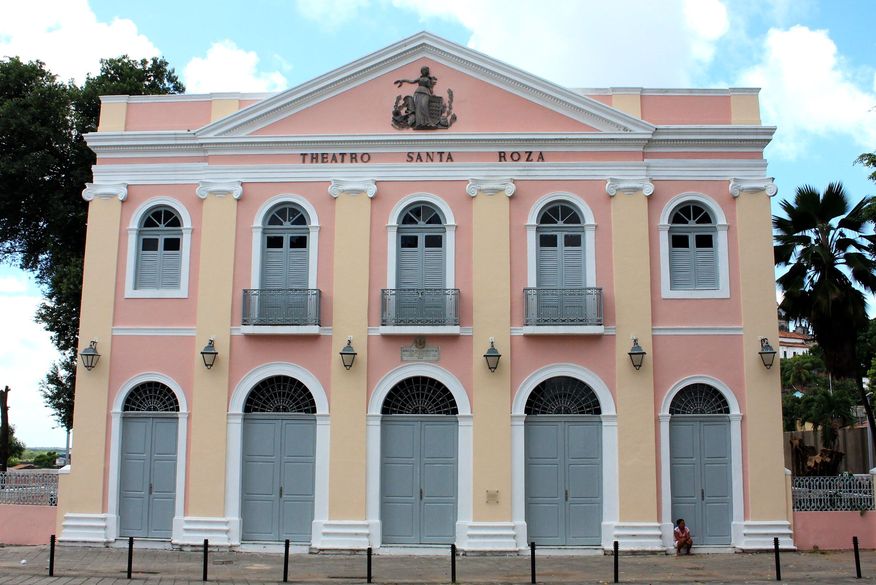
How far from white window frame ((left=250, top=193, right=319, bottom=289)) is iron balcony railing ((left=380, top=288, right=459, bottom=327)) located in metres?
1.54

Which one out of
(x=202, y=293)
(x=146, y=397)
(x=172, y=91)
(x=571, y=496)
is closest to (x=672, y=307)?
(x=571, y=496)

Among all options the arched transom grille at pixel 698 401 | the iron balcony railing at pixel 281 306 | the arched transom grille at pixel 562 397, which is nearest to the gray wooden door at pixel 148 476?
the iron balcony railing at pixel 281 306

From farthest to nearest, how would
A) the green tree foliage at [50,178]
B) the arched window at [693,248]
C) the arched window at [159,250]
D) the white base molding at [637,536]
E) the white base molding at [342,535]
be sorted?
1. the green tree foliage at [50,178]
2. the arched window at [159,250]
3. the arched window at [693,248]
4. the white base molding at [342,535]
5. the white base molding at [637,536]

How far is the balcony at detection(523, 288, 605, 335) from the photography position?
680 inches

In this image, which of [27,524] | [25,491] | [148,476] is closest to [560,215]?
[148,476]

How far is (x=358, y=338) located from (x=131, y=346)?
4.59 m

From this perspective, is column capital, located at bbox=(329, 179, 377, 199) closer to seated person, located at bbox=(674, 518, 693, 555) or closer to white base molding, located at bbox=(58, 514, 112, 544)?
white base molding, located at bbox=(58, 514, 112, 544)

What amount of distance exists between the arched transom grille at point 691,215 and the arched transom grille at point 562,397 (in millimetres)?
3864

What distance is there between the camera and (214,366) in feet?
57.9

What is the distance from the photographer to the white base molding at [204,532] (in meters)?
17.1

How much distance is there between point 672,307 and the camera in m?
17.7

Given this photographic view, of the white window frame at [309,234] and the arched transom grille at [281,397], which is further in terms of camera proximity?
the white window frame at [309,234]

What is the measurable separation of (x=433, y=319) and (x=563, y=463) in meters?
3.71

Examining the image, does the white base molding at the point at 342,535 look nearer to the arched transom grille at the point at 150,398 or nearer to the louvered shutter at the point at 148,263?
the arched transom grille at the point at 150,398
